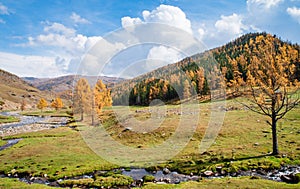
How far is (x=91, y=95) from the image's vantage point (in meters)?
68.9

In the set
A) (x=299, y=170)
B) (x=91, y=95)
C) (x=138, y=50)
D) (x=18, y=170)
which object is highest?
(x=138, y=50)

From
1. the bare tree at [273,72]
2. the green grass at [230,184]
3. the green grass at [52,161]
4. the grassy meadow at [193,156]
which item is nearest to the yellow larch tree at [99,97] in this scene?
the grassy meadow at [193,156]

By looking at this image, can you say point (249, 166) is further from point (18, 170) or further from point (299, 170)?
point (18, 170)

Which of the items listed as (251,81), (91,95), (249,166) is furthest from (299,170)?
(91,95)

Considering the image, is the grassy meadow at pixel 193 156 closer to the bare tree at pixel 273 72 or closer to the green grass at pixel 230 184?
the green grass at pixel 230 184

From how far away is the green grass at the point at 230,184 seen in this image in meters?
18.5

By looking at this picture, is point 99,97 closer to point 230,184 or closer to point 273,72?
point 273,72

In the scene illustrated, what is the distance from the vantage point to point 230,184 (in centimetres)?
1941

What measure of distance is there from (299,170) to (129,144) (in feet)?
75.5

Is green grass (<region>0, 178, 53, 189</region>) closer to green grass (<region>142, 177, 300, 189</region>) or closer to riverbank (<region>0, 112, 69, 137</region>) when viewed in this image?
green grass (<region>142, 177, 300, 189</region>)

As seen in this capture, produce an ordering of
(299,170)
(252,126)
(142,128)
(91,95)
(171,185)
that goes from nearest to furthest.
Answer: (171,185), (299,170), (252,126), (142,128), (91,95)

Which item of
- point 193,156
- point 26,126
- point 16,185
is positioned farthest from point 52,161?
point 26,126

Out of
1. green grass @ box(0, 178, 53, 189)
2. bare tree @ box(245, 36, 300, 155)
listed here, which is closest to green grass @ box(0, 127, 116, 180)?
Result: green grass @ box(0, 178, 53, 189)

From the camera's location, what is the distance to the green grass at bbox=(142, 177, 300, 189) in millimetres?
18517
